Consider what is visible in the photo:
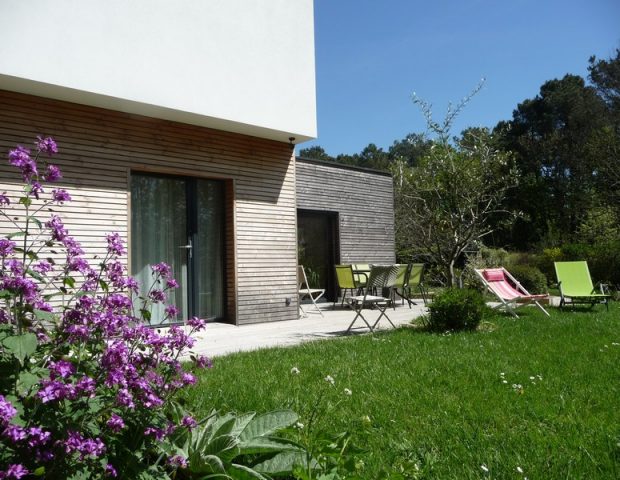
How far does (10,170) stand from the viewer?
20.2 ft

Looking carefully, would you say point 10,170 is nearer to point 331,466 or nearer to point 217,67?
point 217,67

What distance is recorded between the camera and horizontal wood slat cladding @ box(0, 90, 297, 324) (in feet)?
21.0

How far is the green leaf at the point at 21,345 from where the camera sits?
1.41m

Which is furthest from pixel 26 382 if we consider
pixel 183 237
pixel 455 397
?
pixel 183 237

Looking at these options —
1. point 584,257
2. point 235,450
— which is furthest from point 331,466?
point 584,257

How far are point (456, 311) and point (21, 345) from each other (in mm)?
5795

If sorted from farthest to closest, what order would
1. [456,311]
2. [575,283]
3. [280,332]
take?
[575,283], [280,332], [456,311]

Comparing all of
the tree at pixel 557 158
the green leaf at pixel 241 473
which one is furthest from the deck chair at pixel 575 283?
the tree at pixel 557 158

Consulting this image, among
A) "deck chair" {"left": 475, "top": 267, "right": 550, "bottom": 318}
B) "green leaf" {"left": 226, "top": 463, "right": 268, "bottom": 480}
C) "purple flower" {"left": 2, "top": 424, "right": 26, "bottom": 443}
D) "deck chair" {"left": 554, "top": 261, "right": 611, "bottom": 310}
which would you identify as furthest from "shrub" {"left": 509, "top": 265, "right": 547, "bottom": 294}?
"purple flower" {"left": 2, "top": 424, "right": 26, "bottom": 443}

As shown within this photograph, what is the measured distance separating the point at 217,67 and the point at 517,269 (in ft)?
29.1

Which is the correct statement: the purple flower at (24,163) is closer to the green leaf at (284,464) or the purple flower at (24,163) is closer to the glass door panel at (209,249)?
the green leaf at (284,464)

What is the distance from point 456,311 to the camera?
657 cm

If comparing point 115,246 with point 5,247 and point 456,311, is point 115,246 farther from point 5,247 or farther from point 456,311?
point 456,311

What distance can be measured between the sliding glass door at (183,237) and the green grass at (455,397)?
9.31 feet
